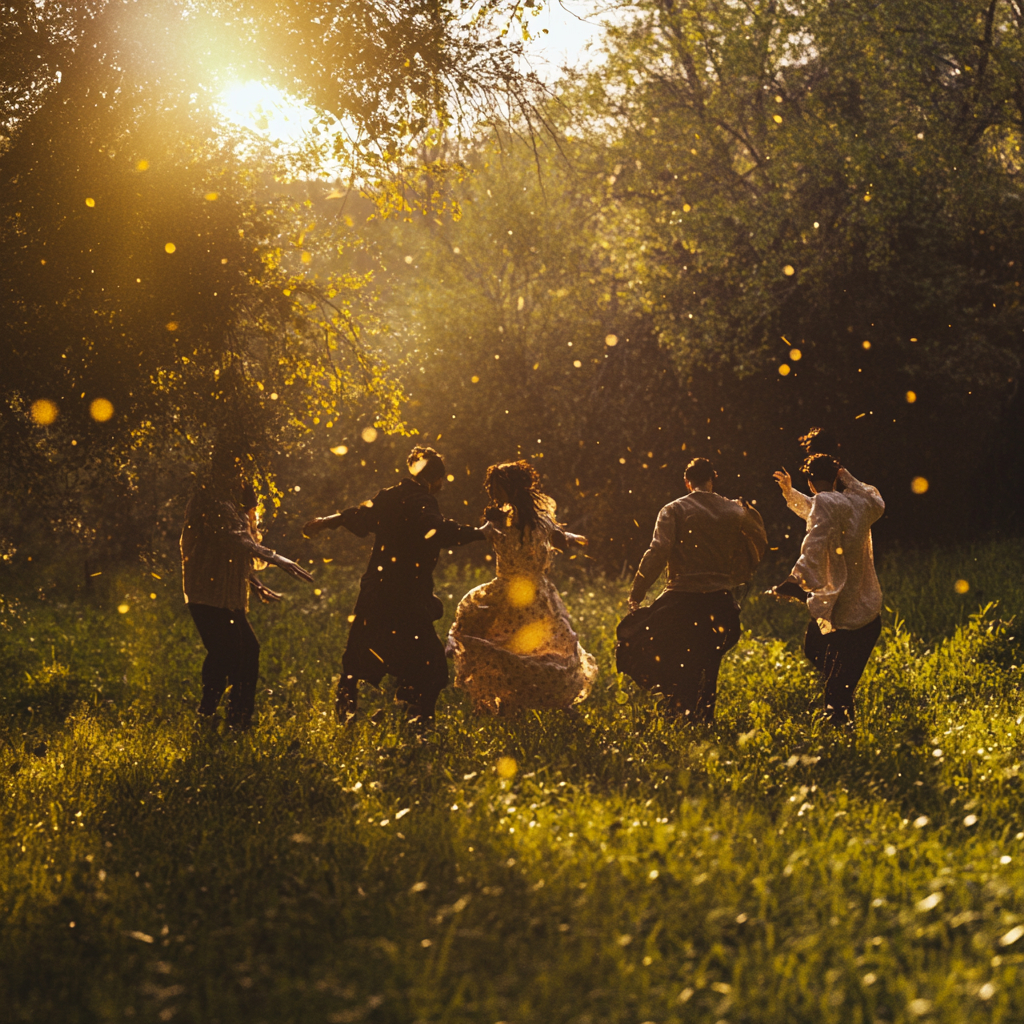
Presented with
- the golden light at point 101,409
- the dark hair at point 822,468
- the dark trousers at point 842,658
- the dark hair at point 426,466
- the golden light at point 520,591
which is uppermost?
the golden light at point 101,409

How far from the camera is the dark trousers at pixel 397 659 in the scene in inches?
289

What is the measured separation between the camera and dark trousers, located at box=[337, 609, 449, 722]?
7.34 meters

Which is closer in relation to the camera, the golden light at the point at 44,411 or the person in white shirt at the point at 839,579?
the golden light at the point at 44,411

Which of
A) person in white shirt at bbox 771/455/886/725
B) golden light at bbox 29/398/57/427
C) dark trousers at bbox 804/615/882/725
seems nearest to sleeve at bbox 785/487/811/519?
person in white shirt at bbox 771/455/886/725

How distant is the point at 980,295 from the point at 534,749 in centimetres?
1421

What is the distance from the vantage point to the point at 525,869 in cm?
438

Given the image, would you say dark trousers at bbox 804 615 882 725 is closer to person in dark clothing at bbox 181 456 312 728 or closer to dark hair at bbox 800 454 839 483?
dark hair at bbox 800 454 839 483

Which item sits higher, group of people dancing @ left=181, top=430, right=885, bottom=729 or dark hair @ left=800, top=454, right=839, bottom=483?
dark hair @ left=800, top=454, right=839, bottom=483

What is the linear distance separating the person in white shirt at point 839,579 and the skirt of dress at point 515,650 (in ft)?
5.89

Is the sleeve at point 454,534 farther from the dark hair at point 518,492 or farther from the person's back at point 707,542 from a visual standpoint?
the person's back at point 707,542

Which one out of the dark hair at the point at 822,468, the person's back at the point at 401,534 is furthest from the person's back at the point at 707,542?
the person's back at the point at 401,534

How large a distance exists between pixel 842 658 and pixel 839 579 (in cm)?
65

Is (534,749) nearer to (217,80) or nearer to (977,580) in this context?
(217,80)

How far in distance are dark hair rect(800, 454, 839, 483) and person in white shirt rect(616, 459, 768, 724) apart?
0.58 meters
